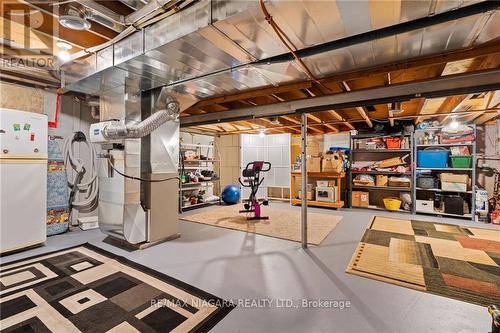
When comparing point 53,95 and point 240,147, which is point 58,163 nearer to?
point 53,95

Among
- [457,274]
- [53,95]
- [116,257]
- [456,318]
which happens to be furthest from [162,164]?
[457,274]

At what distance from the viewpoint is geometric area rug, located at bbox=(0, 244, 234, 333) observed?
174 cm

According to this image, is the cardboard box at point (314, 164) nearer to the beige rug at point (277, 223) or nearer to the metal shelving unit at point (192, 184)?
the beige rug at point (277, 223)

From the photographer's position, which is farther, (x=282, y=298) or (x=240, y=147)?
(x=240, y=147)

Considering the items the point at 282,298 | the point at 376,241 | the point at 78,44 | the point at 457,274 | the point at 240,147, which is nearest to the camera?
the point at 282,298

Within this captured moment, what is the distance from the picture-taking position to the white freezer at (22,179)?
300 cm

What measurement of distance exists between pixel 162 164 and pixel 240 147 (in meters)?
4.49

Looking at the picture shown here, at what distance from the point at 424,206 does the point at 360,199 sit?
4.63ft

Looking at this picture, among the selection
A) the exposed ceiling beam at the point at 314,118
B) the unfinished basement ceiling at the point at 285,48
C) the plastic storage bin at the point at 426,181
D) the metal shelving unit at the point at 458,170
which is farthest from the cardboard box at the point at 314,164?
the unfinished basement ceiling at the point at 285,48

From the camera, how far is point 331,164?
6195mm

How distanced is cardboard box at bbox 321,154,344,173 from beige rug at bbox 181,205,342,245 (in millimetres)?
1399

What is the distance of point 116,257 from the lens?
2.95 m

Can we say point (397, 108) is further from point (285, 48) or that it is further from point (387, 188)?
point (285, 48)

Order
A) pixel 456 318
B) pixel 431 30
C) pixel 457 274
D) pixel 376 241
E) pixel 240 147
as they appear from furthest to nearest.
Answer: pixel 240 147
pixel 376 241
pixel 457 274
pixel 456 318
pixel 431 30
